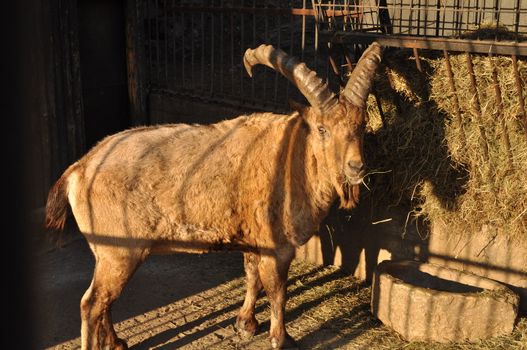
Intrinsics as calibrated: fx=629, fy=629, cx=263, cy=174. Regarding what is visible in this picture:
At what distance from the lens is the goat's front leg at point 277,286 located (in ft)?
17.7

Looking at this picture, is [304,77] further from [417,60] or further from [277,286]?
[277,286]

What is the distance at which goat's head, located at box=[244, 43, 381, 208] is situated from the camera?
5.06 meters

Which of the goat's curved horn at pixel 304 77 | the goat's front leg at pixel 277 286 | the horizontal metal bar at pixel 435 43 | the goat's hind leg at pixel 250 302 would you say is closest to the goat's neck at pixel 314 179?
the goat's curved horn at pixel 304 77

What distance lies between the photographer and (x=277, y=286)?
5449 mm

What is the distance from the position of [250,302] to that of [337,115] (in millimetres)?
1948

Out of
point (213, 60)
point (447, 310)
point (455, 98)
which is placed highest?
point (213, 60)

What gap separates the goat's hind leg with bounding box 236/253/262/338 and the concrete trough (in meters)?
1.15

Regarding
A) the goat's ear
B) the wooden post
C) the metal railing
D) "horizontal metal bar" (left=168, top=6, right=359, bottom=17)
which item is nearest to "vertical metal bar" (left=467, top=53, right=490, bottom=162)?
"horizontal metal bar" (left=168, top=6, right=359, bottom=17)

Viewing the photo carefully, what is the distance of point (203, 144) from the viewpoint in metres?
5.35

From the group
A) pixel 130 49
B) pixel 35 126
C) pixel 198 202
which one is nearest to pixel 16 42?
pixel 198 202

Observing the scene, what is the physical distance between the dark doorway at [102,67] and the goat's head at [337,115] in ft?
12.8

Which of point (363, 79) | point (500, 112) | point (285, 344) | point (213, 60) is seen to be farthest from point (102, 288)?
point (213, 60)

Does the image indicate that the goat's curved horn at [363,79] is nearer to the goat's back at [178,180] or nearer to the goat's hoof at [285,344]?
the goat's back at [178,180]

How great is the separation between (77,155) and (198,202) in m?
3.45
